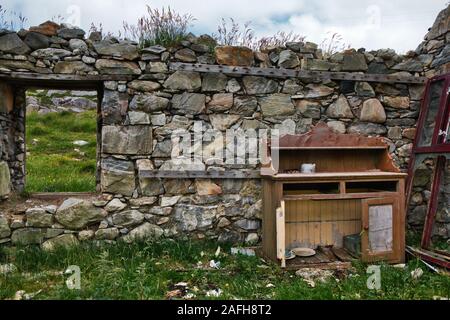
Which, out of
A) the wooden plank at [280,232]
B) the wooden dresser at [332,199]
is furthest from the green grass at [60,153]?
the wooden plank at [280,232]

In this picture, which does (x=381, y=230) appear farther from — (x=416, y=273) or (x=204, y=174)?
(x=204, y=174)

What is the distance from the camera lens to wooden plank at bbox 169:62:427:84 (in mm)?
4367

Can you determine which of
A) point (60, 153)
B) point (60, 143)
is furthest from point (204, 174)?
point (60, 143)

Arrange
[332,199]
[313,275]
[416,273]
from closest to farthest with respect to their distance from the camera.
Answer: [416,273], [313,275], [332,199]

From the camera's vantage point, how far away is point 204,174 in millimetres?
4395

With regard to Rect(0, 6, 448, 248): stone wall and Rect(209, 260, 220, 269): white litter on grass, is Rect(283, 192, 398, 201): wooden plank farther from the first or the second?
Rect(209, 260, 220, 269): white litter on grass

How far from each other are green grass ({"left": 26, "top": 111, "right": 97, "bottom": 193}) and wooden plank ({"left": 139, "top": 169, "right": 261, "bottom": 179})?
1.96 meters

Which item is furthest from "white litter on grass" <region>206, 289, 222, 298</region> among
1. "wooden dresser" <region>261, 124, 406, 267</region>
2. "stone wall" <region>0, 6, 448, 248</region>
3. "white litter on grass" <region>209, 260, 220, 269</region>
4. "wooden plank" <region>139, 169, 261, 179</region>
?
"wooden plank" <region>139, 169, 261, 179</region>

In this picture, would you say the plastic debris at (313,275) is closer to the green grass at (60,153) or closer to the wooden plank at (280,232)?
the wooden plank at (280,232)

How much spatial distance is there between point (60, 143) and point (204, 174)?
609cm

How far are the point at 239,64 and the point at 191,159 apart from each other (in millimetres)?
1316
